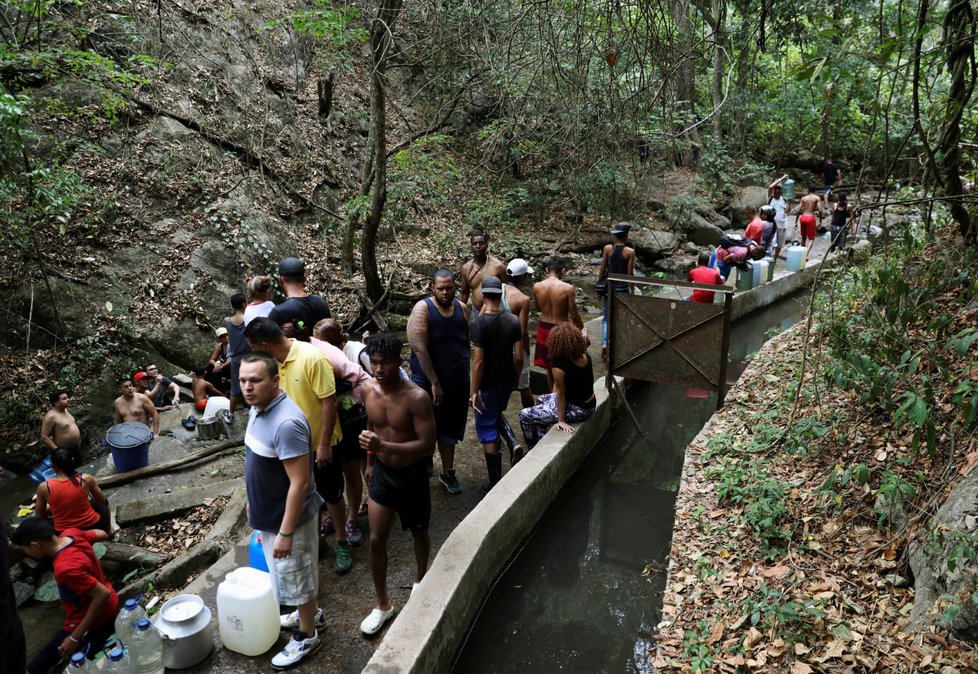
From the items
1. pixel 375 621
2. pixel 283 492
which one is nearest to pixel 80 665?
pixel 283 492

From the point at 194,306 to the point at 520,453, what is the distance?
6.93 metres

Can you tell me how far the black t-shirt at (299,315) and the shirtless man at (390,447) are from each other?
1.41 metres

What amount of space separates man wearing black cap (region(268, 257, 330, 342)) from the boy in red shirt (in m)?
2.08

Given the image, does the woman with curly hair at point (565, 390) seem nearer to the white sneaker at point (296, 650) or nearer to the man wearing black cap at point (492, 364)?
the man wearing black cap at point (492, 364)

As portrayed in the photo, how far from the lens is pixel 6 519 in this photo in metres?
7.32

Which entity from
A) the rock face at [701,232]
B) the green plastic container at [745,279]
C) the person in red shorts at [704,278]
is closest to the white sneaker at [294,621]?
the person in red shorts at [704,278]

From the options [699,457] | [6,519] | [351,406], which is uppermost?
[351,406]

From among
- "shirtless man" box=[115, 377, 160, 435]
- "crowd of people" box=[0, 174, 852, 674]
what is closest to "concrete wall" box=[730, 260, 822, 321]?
"crowd of people" box=[0, 174, 852, 674]

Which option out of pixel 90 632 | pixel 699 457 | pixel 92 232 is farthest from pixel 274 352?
pixel 92 232

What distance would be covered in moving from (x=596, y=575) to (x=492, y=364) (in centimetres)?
207

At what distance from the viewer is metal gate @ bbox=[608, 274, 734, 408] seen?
7.08 meters

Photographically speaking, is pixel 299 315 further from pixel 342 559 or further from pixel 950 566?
pixel 950 566

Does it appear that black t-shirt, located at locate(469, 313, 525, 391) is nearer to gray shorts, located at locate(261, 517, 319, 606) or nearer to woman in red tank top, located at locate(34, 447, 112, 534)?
gray shorts, located at locate(261, 517, 319, 606)

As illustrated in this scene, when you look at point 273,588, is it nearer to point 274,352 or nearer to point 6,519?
point 274,352
